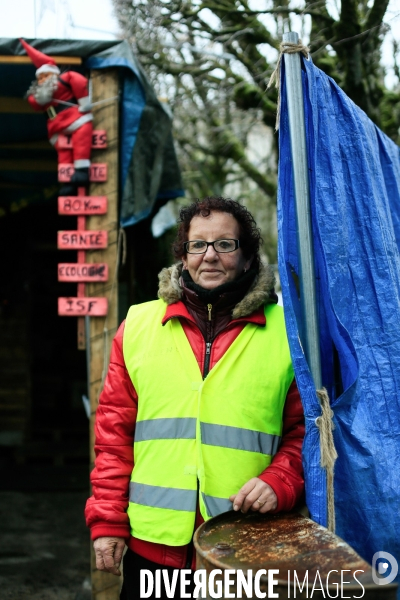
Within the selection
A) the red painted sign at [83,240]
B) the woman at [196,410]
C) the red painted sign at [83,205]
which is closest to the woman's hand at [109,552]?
the woman at [196,410]

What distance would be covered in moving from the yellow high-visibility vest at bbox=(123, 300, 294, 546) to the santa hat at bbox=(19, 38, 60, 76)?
6.62 ft

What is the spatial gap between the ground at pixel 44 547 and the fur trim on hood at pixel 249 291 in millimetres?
2695

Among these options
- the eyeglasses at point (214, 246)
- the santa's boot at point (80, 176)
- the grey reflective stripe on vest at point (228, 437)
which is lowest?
the grey reflective stripe on vest at point (228, 437)

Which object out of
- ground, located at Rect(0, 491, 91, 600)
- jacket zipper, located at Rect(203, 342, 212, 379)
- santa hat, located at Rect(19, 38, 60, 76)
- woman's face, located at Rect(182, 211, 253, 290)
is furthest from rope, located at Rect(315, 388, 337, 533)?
ground, located at Rect(0, 491, 91, 600)

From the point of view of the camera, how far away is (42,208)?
738 centimetres

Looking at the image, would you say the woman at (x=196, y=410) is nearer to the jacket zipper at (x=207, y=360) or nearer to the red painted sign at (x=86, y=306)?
the jacket zipper at (x=207, y=360)

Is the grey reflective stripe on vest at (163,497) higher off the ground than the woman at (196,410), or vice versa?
the woman at (196,410)

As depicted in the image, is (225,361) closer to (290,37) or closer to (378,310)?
(378,310)

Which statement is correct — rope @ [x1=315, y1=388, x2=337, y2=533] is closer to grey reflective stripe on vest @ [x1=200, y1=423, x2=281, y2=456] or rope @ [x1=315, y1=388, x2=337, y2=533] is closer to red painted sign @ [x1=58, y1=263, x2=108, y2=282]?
grey reflective stripe on vest @ [x1=200, y1=423, x2=281, y2=456]

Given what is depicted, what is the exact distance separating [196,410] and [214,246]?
0.58m

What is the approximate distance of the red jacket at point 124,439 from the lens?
7.38ft

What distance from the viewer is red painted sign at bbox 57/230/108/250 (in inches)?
144

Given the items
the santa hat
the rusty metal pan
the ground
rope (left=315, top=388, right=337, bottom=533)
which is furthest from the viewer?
the ground

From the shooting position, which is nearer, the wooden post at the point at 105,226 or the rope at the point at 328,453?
the rope at the point at 328,453
